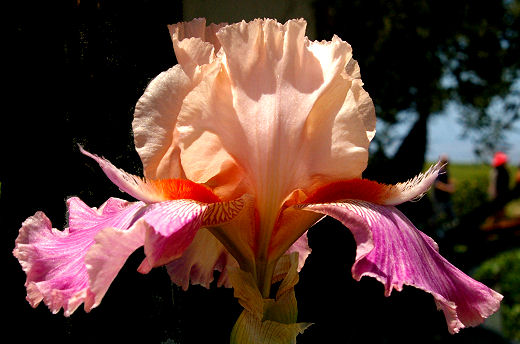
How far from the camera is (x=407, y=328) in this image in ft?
5.15

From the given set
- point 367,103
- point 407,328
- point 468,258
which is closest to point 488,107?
point 468,258

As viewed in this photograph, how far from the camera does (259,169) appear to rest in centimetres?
57

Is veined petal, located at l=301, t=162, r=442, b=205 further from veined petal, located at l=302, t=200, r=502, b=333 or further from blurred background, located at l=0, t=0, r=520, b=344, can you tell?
blurred background, located at l=0, t=0, r=520, b=344

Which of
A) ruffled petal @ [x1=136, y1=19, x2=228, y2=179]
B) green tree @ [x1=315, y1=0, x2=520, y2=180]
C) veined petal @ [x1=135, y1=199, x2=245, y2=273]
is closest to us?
veined petal @ [x1=135, y1=199, x2=245, y2=273]

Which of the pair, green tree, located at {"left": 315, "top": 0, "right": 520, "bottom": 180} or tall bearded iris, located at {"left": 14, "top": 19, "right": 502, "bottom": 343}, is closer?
tall bearded iris, located at {"left": 14, "top": 19, "right": 502, "bottom": 343}

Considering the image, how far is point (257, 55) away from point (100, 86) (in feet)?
0.97

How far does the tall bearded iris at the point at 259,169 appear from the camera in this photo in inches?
21.7

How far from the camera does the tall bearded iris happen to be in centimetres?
55

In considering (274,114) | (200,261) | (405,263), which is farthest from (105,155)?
(405,263)

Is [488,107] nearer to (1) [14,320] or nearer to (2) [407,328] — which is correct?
(2) [407,328]

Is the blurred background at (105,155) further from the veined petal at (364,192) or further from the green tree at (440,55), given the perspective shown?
the green tree at (440,55)

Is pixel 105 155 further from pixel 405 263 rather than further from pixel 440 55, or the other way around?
pixel 440 55

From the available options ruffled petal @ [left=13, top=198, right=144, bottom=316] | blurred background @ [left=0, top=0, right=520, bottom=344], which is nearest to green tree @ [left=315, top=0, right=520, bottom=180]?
blurred background @ [left=0, top=0, right=520, bottom=344]

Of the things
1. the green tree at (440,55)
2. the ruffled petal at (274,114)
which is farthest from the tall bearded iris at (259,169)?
the green tree at (440,55)
